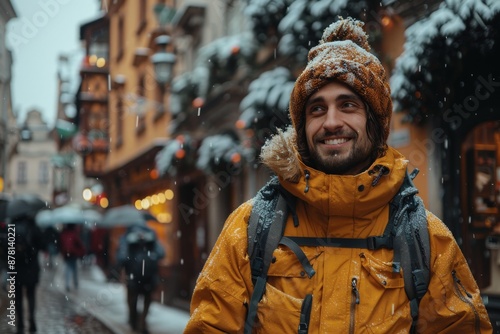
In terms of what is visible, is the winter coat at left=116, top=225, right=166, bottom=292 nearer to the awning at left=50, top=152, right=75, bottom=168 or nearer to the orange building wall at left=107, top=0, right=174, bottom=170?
the orange building wall at left=107, top=0, right=174, bottom=170

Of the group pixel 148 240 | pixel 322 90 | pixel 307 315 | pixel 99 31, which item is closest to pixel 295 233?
pixel 307 315

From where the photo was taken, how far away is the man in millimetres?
2240

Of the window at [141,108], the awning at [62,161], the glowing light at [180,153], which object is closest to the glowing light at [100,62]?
the window at [141,108]

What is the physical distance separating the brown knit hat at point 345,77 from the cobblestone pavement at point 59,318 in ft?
27.1

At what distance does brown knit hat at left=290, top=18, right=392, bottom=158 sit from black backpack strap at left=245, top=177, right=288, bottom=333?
0.98ft

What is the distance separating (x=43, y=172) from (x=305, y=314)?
66.3 meters

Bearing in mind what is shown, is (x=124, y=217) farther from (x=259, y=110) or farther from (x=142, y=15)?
(x=142, y=15)

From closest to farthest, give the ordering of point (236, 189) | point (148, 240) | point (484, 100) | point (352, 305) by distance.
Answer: point (352, 305) < point (484, 100) < point (148, 240) < point (236, 189)

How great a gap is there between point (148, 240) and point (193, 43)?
7.89 meters

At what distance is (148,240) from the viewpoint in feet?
33.2

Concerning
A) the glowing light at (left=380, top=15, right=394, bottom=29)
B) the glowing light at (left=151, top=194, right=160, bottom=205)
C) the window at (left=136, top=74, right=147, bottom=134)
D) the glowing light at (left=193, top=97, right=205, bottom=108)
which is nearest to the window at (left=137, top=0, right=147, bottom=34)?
the window at (left=136, top=74, right=147, bottom=134)

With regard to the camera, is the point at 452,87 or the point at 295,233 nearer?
the point at 295,233

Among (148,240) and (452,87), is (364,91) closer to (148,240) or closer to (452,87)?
(452,87)

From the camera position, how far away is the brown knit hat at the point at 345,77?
241cm
